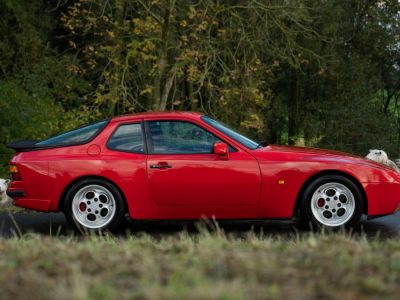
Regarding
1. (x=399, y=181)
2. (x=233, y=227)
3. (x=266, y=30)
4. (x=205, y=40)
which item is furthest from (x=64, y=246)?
(x=266, y=30)

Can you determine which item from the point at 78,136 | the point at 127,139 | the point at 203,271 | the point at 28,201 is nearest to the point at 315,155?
the point at 127,139

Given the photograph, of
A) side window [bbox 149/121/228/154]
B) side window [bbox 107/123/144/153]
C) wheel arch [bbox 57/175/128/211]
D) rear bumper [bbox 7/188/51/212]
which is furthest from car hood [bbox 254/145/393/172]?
rear bumper [bbox 7/188/51/212]

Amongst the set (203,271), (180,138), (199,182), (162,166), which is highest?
(180,138)

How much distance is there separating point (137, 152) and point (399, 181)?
3.08 m

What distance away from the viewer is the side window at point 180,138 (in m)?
7.63

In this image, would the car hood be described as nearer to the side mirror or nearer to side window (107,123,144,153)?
the side mirror

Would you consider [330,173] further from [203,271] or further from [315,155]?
[203,271]

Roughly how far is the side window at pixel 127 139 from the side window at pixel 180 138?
16cm

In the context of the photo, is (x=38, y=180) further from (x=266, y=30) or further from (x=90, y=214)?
(x=266, y=30)

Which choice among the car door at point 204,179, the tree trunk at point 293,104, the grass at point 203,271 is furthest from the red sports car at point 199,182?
the tree trunk at point 293,104

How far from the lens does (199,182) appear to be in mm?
7457

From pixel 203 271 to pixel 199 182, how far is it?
3.63 meters

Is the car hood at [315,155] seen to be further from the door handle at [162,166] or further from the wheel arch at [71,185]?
the wheel arch at [71,185]

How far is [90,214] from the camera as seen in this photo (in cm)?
757
